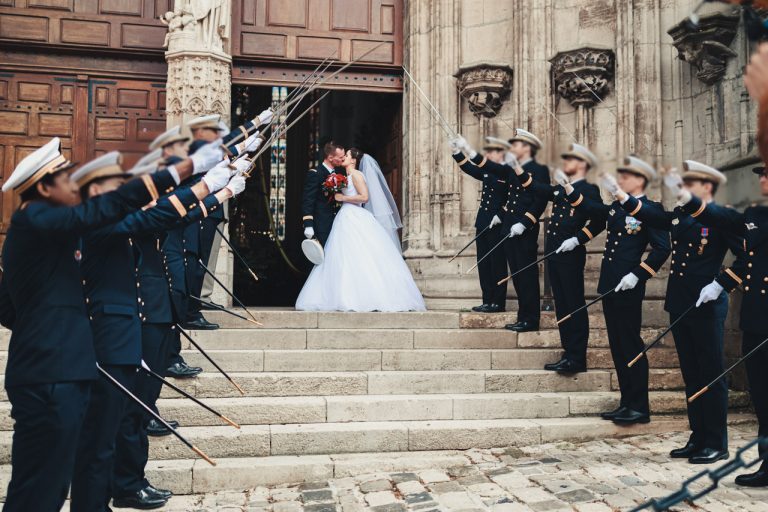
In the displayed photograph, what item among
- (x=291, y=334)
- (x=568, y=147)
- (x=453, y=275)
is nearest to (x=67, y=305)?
(x=568, y=147)

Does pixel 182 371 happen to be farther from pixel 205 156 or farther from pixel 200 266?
pixel 205 156

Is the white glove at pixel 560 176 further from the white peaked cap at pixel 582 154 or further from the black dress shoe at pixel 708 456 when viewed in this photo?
the black dress shoe at pixel 708 456

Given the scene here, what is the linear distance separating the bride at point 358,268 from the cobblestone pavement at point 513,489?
297 centimetres

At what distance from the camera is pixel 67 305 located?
315 centimetres

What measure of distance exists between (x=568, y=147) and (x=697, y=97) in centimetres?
605

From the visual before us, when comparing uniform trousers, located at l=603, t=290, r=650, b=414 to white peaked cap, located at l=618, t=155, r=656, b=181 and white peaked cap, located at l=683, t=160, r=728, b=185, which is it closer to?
white peaked cap, located at l=683, t=160, r=728, b=185

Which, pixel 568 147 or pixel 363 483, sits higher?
pixel 568 147

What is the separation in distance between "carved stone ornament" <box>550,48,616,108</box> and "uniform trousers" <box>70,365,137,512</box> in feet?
23.6

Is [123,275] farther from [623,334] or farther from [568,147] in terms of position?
[623,334]

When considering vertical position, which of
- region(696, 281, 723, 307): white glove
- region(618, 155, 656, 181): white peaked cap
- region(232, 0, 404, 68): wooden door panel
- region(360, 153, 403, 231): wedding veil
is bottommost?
region(696, 281, 723, 307): white glove

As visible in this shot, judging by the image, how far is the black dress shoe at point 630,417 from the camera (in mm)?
5945

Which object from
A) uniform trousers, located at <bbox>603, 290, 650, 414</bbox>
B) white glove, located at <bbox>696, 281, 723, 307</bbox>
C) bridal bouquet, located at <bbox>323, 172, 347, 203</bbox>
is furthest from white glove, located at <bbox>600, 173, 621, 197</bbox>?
bridal bouquet, located at <bbox>323, 172, 347, 203</bbox>

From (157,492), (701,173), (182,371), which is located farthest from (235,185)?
(701,173)

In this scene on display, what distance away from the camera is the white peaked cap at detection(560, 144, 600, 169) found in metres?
3.35
